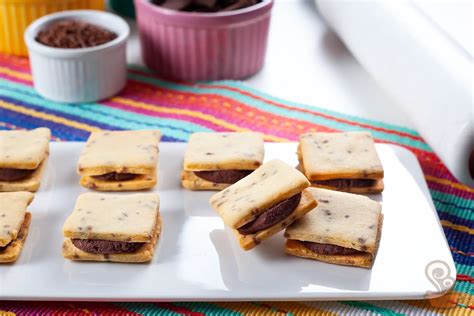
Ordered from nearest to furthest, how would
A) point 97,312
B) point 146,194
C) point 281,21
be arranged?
point 97,312 → point 146,194 → point 281,21

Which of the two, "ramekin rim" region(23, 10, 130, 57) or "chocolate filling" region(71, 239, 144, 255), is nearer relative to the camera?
"chocolate filling" region(71, 239, 144, 255)

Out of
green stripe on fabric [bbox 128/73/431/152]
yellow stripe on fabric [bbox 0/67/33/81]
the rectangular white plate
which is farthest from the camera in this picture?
yellow stripe on fabric [bbox 0/67/33/81]

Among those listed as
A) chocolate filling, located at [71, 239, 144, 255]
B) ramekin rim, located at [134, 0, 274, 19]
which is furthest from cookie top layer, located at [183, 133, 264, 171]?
ramekin rim, located at [134, 0, 274, 19]

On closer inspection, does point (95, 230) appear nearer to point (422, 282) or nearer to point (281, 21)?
point (422, 282)

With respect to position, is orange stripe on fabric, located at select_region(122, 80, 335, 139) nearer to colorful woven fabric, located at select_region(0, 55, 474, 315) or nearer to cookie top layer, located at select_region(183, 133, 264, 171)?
colorful woven fabric, located at select_region(0, 55, 474, 315)

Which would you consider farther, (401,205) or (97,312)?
(401,205)

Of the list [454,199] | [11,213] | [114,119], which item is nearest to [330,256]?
[454,199]

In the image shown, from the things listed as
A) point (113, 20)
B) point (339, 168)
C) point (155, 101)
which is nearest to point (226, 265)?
point (339, 168)

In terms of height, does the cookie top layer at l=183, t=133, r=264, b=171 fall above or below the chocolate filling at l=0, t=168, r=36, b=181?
above

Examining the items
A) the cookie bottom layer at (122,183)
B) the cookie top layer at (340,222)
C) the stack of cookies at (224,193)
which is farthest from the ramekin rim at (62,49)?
the cookie top layer at (340,222)
